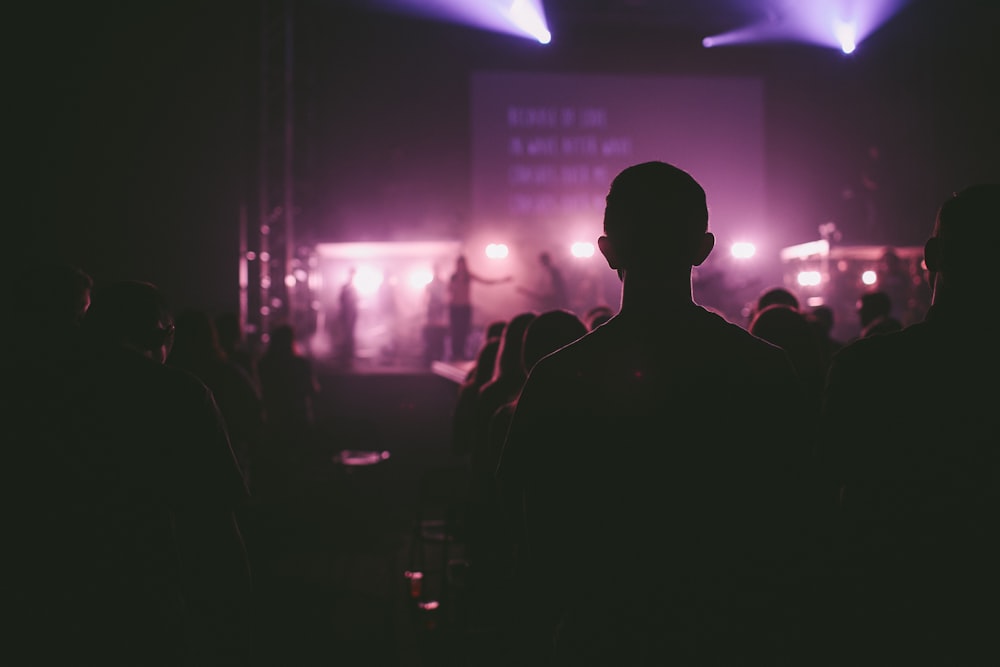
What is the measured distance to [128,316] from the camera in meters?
1.83

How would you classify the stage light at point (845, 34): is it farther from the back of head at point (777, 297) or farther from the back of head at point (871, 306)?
the back of head at point (777, 297)

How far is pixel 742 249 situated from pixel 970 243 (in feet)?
46.8

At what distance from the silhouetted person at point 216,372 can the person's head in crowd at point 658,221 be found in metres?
3.19

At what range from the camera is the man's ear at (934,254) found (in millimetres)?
1533

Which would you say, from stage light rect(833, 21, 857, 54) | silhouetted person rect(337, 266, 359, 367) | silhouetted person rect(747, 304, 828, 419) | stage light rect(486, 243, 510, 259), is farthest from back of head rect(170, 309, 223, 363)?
stage light rect(833, 21, 857, 54)

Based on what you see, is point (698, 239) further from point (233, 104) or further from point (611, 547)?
point (233, 104)

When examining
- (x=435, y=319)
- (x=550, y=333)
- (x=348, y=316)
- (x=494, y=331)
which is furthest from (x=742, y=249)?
(x=550, y=333)

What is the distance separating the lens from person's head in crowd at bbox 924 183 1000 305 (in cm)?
146

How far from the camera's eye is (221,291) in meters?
8.55

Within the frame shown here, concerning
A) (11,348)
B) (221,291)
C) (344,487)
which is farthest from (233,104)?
(11,348)

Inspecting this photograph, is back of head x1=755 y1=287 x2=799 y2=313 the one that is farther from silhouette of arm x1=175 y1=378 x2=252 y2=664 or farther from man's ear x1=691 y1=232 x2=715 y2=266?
silhouette of arm x1=175 y1=378 x2=252 y2=664

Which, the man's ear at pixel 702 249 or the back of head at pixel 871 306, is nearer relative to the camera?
the man's ear at pixel 702 249

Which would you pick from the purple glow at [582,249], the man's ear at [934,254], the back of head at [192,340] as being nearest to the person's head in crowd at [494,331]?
the back of head at [192,340]

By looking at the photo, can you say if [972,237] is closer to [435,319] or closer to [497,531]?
[497,531]
